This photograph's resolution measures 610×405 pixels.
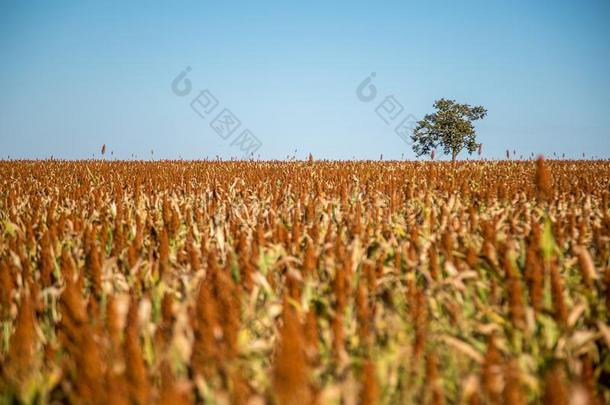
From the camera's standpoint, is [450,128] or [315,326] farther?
[450,128]

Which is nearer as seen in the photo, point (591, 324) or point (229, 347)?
point (229, 347)

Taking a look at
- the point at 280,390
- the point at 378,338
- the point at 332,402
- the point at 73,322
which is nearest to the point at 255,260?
the point at 378,338

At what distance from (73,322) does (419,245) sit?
2432 mm

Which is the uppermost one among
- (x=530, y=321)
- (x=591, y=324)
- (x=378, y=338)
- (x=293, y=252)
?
(x=293, y=252)

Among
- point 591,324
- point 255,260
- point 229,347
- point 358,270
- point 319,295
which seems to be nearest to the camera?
point 229,347

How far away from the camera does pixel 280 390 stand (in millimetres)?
1188

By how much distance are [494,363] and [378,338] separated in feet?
2.09

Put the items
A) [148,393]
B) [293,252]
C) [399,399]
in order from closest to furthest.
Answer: [148,393] < [399,399] < [293,252]

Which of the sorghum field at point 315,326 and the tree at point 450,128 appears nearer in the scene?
the sorghum field at point 315,326

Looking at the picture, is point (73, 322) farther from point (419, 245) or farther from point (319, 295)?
point (419, 245)

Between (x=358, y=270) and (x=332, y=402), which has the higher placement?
(x=358, y=270)

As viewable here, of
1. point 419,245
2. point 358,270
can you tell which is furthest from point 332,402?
point 419,245

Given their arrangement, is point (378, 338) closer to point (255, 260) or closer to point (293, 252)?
point (255, 260)

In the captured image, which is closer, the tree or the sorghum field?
the sorghum field
